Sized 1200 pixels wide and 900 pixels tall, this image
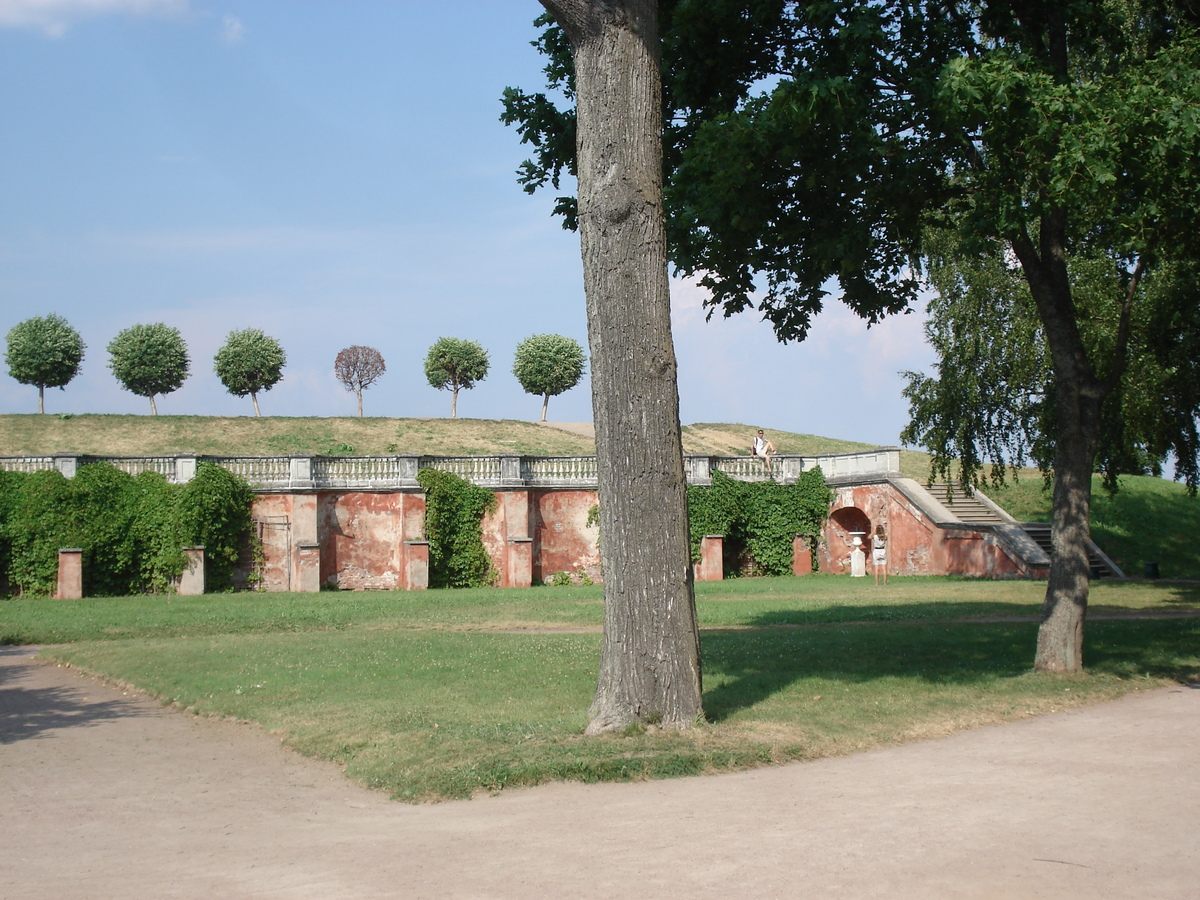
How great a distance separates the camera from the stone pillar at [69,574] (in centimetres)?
2975

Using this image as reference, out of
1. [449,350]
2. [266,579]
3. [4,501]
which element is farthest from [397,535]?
[449,350]

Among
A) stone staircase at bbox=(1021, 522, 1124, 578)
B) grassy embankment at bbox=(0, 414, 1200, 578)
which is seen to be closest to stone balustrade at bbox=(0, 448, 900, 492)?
stone staircase at bbox=(1021, 522, 1124, 578)

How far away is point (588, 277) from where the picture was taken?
9758 mm

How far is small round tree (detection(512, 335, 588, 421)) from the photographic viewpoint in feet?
233

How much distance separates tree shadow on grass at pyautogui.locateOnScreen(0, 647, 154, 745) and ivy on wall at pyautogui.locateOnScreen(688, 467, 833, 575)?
2383cm

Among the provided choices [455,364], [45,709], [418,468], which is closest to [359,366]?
[455,364]

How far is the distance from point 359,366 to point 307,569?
138ft

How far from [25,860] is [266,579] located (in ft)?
87.5

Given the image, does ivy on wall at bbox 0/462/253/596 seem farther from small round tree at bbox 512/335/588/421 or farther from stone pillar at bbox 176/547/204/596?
small round tree at bbox 512/335/588/421

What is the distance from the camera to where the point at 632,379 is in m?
9.50

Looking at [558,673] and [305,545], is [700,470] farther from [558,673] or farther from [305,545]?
[558,673]

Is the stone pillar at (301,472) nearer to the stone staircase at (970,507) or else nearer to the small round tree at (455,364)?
the stone staircase at (970,507)

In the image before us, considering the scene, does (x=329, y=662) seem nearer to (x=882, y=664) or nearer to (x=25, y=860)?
(x=882, y=664)

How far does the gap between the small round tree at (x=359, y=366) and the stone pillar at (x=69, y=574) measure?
140 ft
